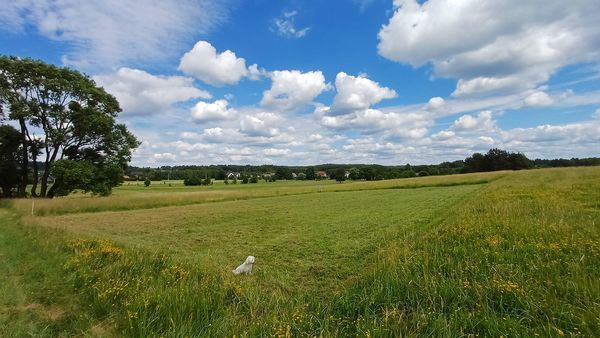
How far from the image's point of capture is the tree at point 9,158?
36.8 m

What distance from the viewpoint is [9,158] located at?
38156 millimetres

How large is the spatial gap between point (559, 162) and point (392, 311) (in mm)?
145231

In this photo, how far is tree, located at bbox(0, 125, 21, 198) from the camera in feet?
121

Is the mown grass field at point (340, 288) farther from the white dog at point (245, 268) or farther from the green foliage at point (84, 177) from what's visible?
the green foliage at point (84, 177)

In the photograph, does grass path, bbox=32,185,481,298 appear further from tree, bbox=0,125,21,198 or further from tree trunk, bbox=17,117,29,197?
tree, bbox=0,125,21,198

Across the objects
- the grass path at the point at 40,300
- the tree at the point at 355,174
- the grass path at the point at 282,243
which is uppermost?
the tree at the point at 355,174

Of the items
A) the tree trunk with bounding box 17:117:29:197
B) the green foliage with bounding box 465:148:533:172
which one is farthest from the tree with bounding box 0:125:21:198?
the green foliage with bounding box 465:148:533:172

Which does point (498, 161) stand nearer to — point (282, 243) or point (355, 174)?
point (355, 174)

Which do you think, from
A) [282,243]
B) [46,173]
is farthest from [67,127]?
[282,243]

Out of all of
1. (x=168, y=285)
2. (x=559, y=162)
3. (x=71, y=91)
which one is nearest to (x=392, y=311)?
(x=168, y=285)

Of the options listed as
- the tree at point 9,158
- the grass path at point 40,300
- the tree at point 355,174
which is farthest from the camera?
the tree at point 355,174

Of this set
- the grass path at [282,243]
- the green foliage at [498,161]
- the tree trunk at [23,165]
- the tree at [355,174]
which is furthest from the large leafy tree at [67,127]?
the green foliage at [498,161]

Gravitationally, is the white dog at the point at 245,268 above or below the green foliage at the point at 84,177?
below

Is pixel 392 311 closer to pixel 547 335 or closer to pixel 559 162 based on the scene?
pixel 547 335
